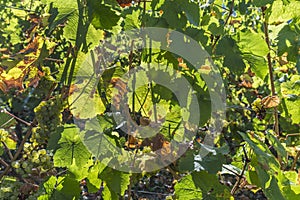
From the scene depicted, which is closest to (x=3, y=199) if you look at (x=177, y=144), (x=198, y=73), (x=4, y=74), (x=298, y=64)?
(x=4, y=74)

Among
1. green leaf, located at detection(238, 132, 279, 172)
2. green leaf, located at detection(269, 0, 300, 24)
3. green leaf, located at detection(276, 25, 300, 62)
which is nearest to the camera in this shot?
green leaf, located at detection(238, 132, 279, 172)

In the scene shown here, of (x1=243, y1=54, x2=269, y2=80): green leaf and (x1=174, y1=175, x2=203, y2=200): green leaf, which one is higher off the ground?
(x1=243, y1=54, x2=269, y2=80): green leaf

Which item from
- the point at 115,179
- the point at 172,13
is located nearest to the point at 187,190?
the point at 115,179

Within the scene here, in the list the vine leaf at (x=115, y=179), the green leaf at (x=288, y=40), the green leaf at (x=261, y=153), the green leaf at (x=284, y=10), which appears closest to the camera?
the green leaf at (x=261, y=153)

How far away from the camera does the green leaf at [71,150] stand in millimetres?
1144

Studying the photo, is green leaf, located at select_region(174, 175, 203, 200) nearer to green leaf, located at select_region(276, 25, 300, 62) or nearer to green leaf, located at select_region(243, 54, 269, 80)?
green leaf, located at select_region(243, 54, 269, 80)

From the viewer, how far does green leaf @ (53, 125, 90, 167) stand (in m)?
1.14

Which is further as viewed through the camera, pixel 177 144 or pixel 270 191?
pixel 177 144

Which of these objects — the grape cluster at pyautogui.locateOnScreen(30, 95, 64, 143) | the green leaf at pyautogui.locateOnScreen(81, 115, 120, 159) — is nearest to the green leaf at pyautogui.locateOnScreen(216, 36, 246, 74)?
the green leaf at pyautogui.locateOnScreen(81, 115, 120, 159)

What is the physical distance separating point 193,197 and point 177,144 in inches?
7.0

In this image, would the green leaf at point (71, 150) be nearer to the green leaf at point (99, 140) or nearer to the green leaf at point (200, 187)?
the green leaf at point (99, 140)

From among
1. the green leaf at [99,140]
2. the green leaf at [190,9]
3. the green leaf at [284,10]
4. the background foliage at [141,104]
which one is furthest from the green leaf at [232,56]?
the green leaf at [99,140]

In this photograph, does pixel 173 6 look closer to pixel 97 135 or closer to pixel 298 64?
pixel 97 135

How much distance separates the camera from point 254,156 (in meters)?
1.07
